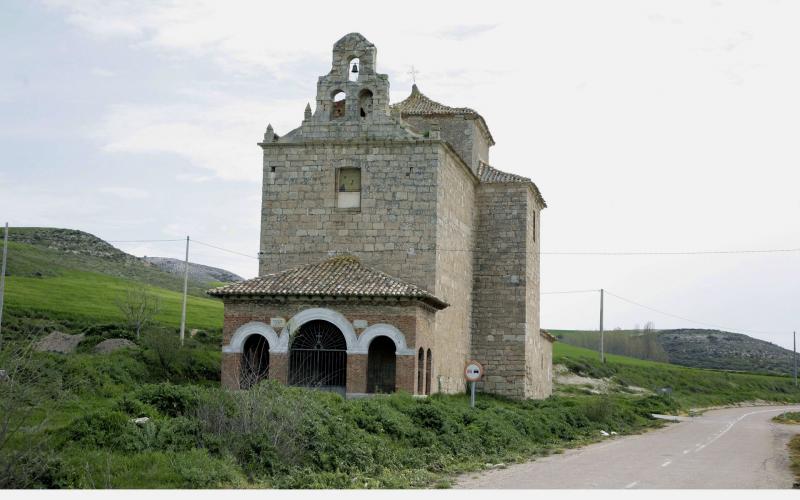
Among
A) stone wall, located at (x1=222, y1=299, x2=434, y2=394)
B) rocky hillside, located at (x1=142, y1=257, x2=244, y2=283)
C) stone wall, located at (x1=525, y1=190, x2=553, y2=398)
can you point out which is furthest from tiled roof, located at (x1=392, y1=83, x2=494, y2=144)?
rocky hillside, located at (x1=142, y1=257, x2=244, y2=283)

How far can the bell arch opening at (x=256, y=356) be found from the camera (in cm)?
2844

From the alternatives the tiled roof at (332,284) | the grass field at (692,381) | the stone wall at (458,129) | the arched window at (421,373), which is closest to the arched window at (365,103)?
the tiled roof at (332,284)

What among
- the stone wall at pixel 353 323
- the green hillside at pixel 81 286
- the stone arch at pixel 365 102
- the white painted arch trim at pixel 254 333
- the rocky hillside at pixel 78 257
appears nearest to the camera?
the stone wall at pixel 353 323

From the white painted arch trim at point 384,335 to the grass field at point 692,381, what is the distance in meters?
36.0

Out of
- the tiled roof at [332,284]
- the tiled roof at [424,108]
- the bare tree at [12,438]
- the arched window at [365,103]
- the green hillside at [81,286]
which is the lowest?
the bare tree at [12,438]

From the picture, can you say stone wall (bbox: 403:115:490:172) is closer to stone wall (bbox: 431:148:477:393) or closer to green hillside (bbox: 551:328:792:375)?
stone wall (bbox: 431:148:477:393)

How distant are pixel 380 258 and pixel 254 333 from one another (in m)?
5.14

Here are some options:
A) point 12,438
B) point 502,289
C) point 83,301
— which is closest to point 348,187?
point 502,289

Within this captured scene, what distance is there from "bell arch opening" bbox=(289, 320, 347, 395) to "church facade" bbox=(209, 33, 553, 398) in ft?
0.12

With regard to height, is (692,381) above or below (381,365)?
below

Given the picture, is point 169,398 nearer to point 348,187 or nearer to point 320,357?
point 320,357

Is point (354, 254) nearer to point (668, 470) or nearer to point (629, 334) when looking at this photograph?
point (668, 470)

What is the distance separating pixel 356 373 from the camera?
2714cm

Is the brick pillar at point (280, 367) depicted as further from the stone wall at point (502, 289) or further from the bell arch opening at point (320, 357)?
the stone wall at point (502, 289)
